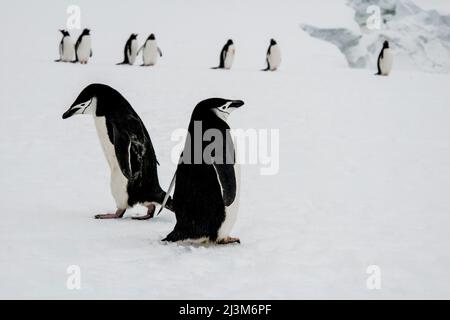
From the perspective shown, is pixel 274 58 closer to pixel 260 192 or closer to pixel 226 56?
pixel 226 56

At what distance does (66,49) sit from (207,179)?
10.5 metres

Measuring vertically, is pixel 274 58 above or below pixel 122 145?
below

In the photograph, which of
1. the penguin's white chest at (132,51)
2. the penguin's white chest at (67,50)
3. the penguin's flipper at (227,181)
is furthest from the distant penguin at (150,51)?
the penguin's flipper at (227,181)

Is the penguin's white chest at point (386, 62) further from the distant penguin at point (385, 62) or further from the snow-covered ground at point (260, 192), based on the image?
the snow-covered ground at point (260, 192)

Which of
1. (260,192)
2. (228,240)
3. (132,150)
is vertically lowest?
(260,192)

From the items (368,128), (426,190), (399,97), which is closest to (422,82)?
(399,97)

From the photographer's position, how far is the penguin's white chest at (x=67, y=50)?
12914 mm

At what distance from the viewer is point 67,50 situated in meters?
13.0

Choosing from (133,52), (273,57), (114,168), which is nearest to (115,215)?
(114,168)

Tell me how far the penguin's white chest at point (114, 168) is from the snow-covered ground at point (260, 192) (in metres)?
0.14

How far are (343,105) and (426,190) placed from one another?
3713mm

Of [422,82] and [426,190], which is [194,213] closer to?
[426,190]

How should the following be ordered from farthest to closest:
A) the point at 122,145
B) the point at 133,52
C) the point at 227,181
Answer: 1. the point at 133,52
2. the point at 122,145
3. the point at 227,181

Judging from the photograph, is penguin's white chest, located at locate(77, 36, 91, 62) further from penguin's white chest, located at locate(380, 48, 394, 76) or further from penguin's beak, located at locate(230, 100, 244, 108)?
penguin's beak, located at locate(230, 100, 244, 108)
